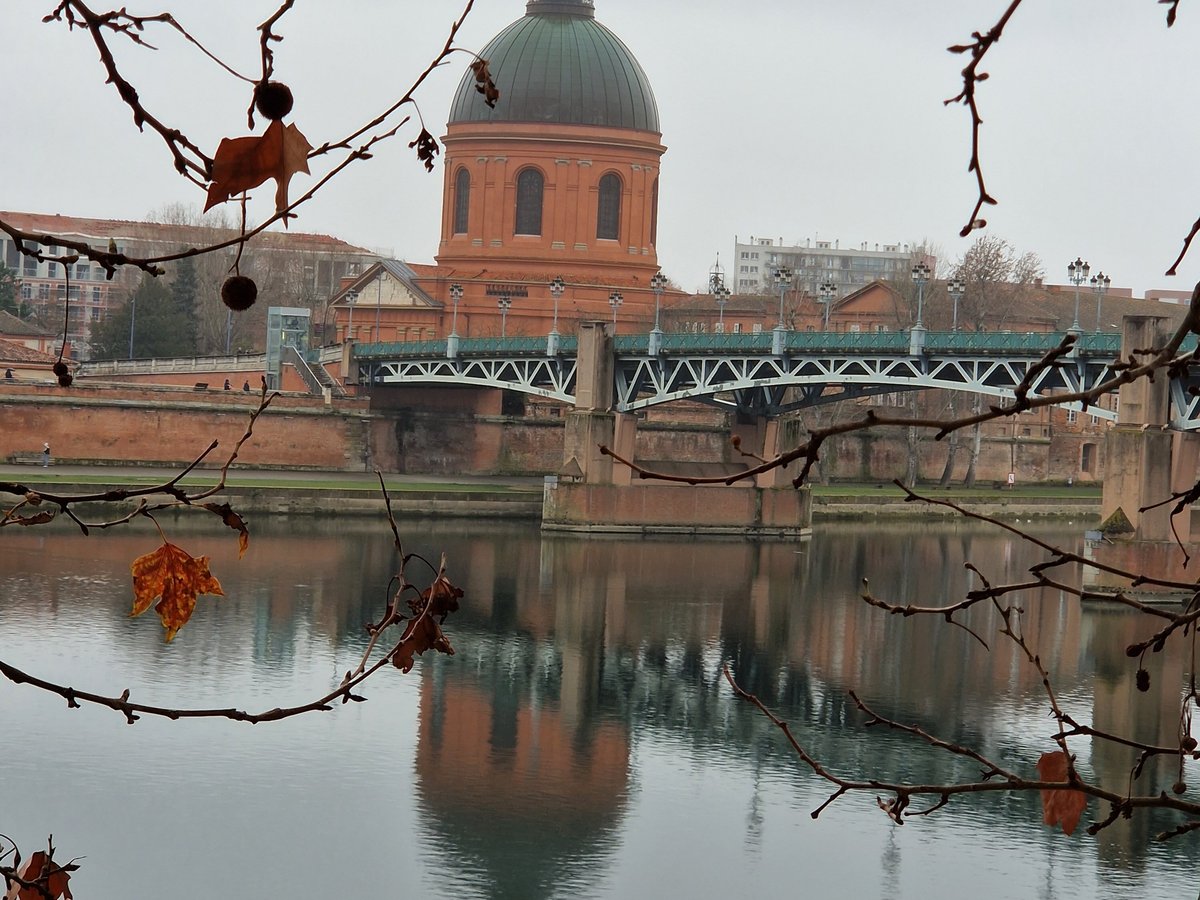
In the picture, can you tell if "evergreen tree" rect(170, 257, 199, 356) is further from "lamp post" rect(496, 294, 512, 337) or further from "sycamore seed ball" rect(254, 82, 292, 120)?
"sycamore seed ball" rect(254, 82, 292, 120)

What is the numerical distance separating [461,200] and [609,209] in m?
5.28

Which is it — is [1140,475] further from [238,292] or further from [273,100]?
[273,100]

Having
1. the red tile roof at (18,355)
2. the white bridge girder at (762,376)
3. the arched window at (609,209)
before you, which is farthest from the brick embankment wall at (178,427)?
the arched window at (609,209)

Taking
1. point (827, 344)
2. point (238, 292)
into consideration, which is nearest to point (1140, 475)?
point (827, 344)

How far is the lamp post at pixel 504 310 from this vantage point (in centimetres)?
5703

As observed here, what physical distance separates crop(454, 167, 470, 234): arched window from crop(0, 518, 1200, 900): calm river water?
27.3 m

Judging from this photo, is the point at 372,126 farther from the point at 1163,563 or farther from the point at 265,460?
the point at 265,460

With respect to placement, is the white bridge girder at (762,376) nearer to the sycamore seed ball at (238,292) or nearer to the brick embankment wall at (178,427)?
the brick embankment wall at (178,427)

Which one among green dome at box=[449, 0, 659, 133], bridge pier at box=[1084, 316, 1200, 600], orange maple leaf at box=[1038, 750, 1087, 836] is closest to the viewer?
orange maple leaf at box=[1038, 750, 1087, 836]

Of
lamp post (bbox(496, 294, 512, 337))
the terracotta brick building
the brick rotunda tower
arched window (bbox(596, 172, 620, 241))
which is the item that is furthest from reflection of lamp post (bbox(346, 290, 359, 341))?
arched window (bbox(596, 172, 620, 241))

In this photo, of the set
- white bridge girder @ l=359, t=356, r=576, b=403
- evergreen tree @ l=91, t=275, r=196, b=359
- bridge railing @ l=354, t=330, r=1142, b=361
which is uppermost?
evergreen tree @ l=91, t=275, r=196, b=359

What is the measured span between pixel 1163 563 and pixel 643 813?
62.7 feet

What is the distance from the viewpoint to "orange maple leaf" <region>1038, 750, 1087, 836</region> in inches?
132

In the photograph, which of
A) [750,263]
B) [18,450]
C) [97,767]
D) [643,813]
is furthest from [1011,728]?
[750,263]
